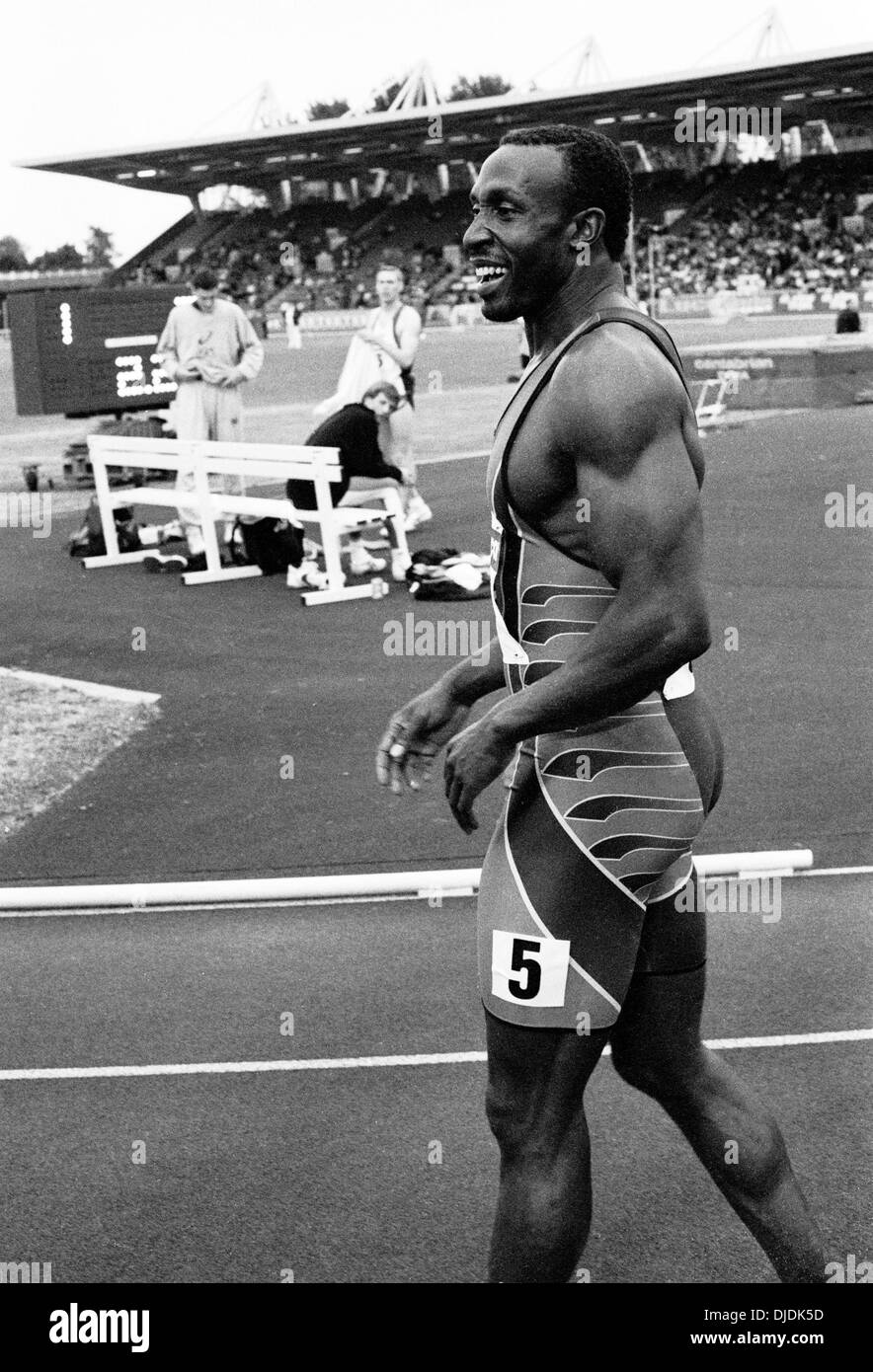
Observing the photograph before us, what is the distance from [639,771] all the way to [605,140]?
106cm

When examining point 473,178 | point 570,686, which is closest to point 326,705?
point 570,686

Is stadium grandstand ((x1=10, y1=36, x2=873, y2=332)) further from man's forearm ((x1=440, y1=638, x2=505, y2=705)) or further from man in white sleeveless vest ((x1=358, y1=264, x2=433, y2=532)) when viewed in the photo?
→ man's forearm ((x1=440, y1=638, x2=505, y2=705))

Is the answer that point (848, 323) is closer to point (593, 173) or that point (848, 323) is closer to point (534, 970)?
point (593, 173)

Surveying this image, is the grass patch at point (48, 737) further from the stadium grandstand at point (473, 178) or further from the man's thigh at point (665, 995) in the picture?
the stadium grandstand at point (473, 178)

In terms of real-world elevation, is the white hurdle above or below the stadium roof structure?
below

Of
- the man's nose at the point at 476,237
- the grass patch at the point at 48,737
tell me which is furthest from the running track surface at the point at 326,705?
the man's nose at the point at 476,237

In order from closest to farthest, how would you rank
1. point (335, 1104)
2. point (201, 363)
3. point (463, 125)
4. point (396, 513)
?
point (335, 1104), point (396, 513), point (201, 363), point (463, 125)

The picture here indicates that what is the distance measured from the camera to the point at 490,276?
8.85 feet

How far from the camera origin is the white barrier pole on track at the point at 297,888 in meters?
5.82

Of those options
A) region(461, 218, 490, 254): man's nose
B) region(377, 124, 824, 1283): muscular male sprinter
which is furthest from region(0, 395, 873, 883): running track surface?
region(461, 218, 490, 254): man's nose

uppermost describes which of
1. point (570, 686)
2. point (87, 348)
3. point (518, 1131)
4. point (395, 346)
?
point (570, 686)

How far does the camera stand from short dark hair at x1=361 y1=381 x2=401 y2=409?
39.7 feet

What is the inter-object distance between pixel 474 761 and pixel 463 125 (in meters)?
64.7

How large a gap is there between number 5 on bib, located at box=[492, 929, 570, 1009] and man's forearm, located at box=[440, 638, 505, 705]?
566 millimetres
